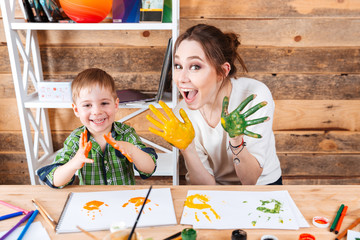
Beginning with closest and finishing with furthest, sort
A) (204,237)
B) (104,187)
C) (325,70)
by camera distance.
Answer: (204,237)
(104,187)
(325,70)

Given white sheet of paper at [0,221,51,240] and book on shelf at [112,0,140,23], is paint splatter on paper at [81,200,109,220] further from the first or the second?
book on shelf at [112,0,140,23]

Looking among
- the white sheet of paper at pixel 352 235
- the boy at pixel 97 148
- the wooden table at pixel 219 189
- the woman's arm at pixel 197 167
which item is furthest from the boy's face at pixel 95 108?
the white sheet of paper at pixel 352 235

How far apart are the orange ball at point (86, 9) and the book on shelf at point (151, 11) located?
0.55ft

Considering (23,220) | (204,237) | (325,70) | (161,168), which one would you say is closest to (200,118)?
(161,168)

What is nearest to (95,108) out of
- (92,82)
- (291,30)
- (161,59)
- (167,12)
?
(92,82)

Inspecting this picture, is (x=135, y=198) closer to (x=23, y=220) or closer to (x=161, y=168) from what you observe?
(x=23, y=220)

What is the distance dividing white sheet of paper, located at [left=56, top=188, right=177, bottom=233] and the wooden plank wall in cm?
106

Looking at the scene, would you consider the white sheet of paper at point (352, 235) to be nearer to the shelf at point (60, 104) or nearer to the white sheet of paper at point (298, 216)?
the white sheet of paper at point (298, 216)

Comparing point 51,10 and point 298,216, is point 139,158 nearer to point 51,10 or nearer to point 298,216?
point 298,216

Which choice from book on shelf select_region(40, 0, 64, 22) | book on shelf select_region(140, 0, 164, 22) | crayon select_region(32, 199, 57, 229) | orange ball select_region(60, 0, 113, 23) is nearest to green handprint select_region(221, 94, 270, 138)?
crayon select_region(32, 199, 57, 229)

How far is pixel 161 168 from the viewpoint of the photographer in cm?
175

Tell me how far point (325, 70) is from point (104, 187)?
1.52 m

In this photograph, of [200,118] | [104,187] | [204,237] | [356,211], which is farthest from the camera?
[200,118]

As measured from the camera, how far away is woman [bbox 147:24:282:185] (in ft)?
3.81
